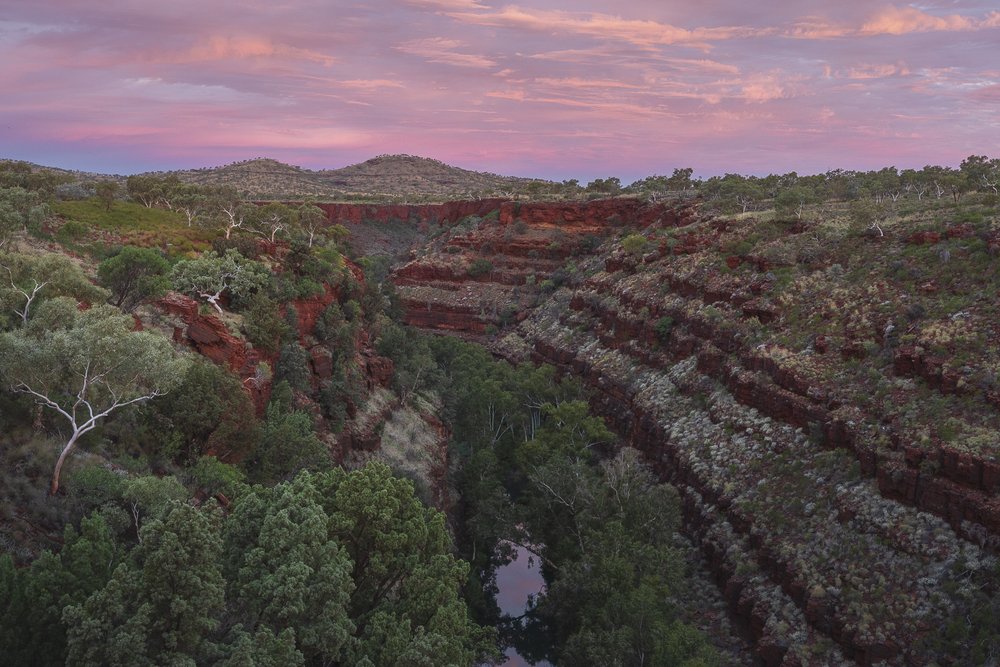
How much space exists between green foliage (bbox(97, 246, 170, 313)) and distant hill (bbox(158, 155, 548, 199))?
347 ft

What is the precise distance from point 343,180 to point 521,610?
523ft

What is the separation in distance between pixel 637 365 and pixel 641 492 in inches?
726

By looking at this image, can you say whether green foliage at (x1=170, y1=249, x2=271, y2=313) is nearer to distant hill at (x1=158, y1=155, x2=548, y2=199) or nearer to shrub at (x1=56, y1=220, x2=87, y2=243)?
shrub at (x1=56, y1=220, x2=87, y2=243)

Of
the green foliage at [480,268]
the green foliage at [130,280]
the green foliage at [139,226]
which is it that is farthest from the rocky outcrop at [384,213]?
the green foliage at [130,280]

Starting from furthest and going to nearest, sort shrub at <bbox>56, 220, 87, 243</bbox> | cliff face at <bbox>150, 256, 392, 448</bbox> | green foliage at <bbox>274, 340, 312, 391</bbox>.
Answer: shrub at <bbox>56, 220, 87, 243</bbox> < green foliage at <bbox>274, 340, 312, 391</bbox> < cliff face at <bbox>150, 256, 392, 448</bbox>

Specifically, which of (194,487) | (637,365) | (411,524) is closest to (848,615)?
(411,524)

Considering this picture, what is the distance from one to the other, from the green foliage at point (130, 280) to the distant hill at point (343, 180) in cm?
10576

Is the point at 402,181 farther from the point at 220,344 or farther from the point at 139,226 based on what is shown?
the point at 220,344

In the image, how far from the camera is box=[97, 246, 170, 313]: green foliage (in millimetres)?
26809

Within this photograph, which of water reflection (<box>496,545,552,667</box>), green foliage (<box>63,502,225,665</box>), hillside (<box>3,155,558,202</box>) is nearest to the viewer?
green foliage (<box>63,502,225,665</box>)

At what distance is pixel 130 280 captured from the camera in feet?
89.9

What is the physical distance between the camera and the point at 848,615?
2186 centimetres

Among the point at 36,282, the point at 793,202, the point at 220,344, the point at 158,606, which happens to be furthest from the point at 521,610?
the point at 793,202

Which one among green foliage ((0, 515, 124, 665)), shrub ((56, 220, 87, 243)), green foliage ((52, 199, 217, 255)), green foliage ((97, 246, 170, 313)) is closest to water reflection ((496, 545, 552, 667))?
green foliage ((97, 246, 170, 313))
